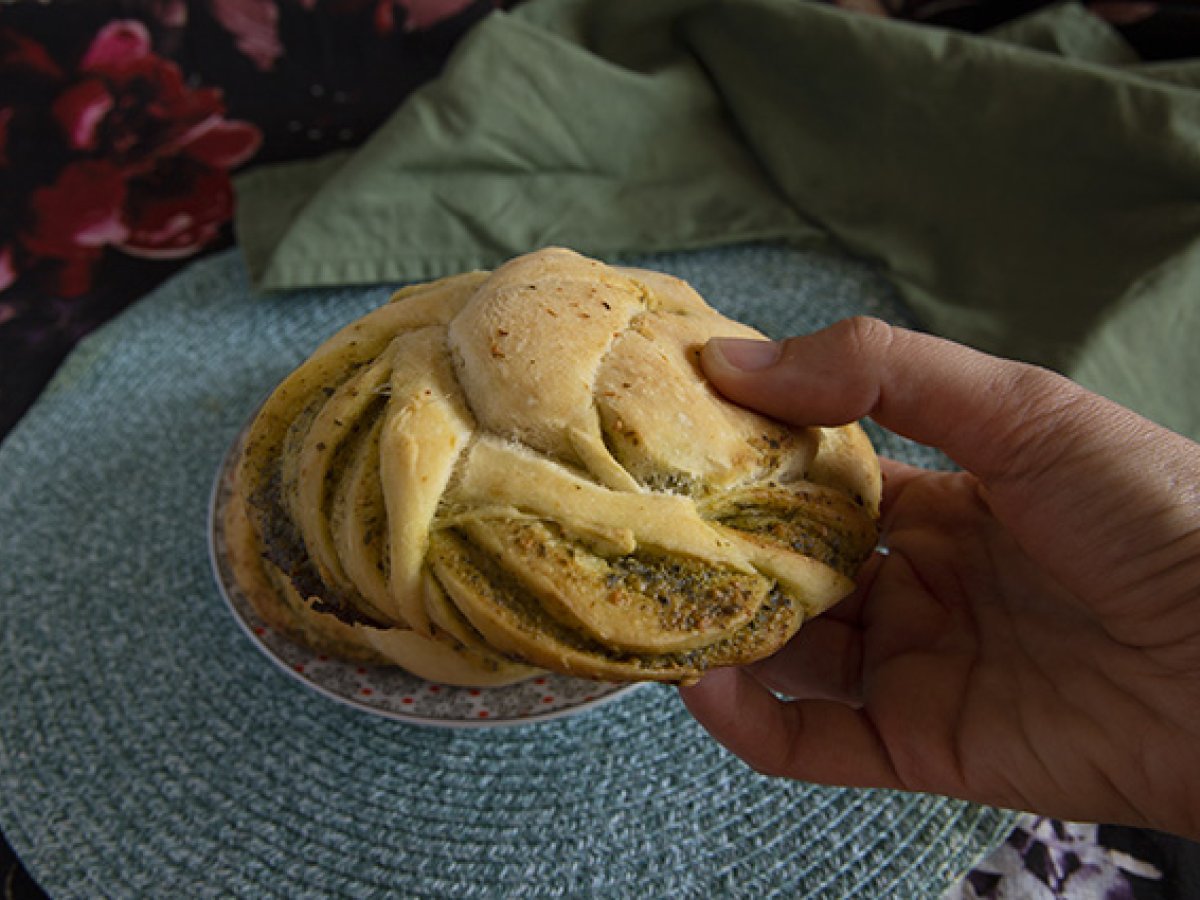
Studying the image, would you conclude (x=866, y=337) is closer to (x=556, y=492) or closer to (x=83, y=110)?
(x=556, y=492)

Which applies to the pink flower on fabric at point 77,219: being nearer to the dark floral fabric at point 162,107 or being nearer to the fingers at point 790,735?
the dark floral fabric at point 162,107

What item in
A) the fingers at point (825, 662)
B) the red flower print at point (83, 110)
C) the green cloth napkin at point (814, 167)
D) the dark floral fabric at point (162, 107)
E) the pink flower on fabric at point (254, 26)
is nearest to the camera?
the fingers at point (825, 662)

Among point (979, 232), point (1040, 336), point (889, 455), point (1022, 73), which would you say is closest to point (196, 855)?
point (889, 455)

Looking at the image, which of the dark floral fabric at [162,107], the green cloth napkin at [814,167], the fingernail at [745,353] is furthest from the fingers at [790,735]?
the dark floral fabric at [162,107]

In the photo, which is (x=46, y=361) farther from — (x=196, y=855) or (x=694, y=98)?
(x=694, y=98)

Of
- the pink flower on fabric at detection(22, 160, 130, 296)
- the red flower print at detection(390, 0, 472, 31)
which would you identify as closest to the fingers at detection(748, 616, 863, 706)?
the pink flower on fabric at detection(22, 160, 130, 296)
